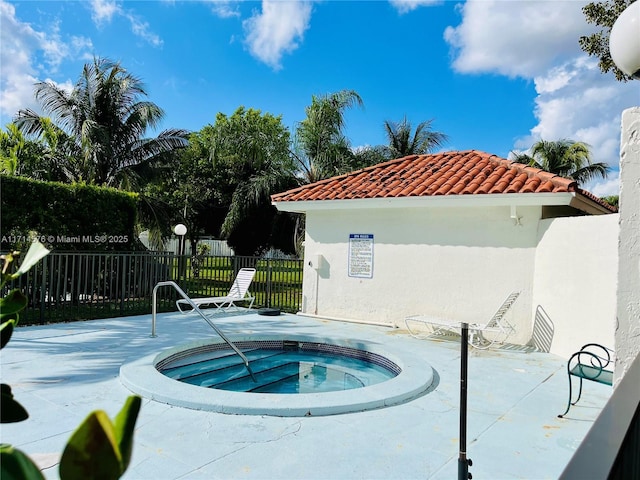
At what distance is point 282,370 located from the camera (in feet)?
29.3

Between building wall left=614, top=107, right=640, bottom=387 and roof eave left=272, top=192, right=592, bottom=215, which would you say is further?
roof eave left=272, top=192, right=592, bottom=215

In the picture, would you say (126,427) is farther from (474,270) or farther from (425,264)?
(425,264)

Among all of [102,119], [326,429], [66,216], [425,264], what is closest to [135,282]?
[66,216]

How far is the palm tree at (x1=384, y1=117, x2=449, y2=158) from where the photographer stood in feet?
96.0

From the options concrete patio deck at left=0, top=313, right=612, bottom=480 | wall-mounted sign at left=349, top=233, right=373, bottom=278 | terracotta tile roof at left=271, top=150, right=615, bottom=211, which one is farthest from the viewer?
wall-mounted sign at left=349, top=233, right=373, bottom=278

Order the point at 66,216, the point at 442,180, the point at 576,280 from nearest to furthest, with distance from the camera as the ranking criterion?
the point at 576,280 → the point at 442,180 → the point at 66,216

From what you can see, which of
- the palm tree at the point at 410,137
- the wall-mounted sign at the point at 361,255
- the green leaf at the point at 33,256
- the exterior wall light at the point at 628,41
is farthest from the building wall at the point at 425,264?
the palm tree at the point at 410,137

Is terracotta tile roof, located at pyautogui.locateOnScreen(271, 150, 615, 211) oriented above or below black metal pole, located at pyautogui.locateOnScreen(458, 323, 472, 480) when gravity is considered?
above

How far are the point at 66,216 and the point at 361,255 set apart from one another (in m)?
9.31

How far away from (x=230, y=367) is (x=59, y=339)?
362 centimetres

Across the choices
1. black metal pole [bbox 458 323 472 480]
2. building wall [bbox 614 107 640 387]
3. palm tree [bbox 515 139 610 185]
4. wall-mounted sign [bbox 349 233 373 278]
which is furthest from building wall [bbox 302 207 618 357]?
palm tree [bbox 515 139 610 185]

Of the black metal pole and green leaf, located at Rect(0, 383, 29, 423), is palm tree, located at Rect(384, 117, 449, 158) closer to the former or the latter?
the black metal pole

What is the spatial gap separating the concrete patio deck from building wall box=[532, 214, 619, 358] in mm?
1010

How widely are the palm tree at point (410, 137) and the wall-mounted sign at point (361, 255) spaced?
58.7 feet
